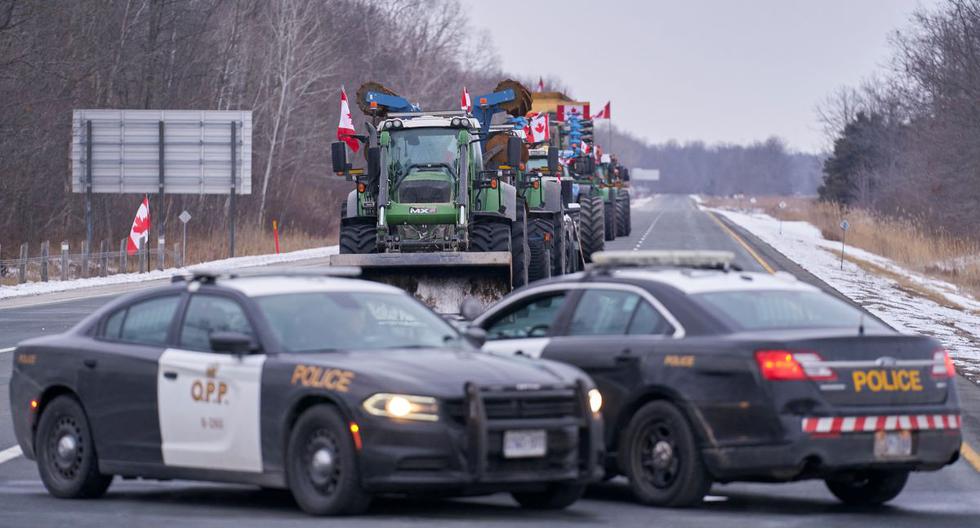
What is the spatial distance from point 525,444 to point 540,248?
18.6 m

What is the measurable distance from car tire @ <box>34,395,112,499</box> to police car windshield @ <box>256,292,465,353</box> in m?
1.61

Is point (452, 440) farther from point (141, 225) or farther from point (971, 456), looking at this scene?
point (141, 225)

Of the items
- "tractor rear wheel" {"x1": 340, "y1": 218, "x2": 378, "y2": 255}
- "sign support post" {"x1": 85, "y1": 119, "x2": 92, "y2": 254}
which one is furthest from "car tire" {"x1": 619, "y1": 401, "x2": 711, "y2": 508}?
"sign support post" {"x1": 85, "y1": 119, "x2": 92, "y2": 254}

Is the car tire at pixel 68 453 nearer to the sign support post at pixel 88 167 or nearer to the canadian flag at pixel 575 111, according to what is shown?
the sign support post at pixel 88 167

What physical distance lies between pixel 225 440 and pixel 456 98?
3293 inches

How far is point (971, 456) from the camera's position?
1369 cm

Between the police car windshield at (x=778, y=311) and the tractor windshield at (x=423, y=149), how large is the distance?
14.7m

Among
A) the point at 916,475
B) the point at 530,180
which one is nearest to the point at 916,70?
the point at 530,180

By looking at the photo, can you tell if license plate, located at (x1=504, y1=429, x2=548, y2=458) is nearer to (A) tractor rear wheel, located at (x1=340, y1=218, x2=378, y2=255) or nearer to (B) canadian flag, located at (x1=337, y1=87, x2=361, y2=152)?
(A) tractor rear wheel, located at (x1=340, y1=218, x2=378, y2=255)

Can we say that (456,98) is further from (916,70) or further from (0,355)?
(0,355)

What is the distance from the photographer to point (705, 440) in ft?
34.3

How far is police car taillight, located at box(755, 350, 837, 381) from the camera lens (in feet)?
33.4

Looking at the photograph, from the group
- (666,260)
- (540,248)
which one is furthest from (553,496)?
(540,248)

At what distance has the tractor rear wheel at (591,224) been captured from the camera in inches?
1870
